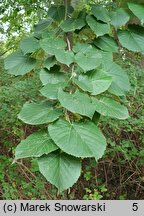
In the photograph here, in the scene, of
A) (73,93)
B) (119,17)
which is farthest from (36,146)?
(119,17)

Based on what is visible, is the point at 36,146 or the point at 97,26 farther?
the point at 97,26

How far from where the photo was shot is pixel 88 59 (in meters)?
0.93

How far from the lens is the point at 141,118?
2.17 metres

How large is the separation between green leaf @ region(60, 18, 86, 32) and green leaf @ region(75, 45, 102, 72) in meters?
0.10

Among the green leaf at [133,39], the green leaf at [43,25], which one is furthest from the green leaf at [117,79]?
the green leaf at [43,25]

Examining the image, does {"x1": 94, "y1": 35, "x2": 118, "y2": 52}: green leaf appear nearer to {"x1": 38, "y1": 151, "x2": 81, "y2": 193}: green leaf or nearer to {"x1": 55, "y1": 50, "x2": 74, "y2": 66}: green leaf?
{"x1": 55, "y1": 50, "x2": 74, "y2": 66}: green leaf

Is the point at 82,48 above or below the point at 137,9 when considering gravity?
below

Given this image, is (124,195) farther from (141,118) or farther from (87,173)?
(141,118)

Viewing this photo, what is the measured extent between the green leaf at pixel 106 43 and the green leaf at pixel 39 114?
1.01ft

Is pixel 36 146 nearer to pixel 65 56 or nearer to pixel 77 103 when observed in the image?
pixel 77 103

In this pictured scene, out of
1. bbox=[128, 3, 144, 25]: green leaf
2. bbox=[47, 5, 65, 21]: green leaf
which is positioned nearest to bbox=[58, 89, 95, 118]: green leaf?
bbox=[128, 3, 144, 25]: green leaf

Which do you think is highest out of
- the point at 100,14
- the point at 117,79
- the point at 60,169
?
the point at 100,14

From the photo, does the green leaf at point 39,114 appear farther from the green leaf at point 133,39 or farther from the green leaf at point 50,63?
the green leaf at point 133,39

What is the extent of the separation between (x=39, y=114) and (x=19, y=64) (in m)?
0.27
